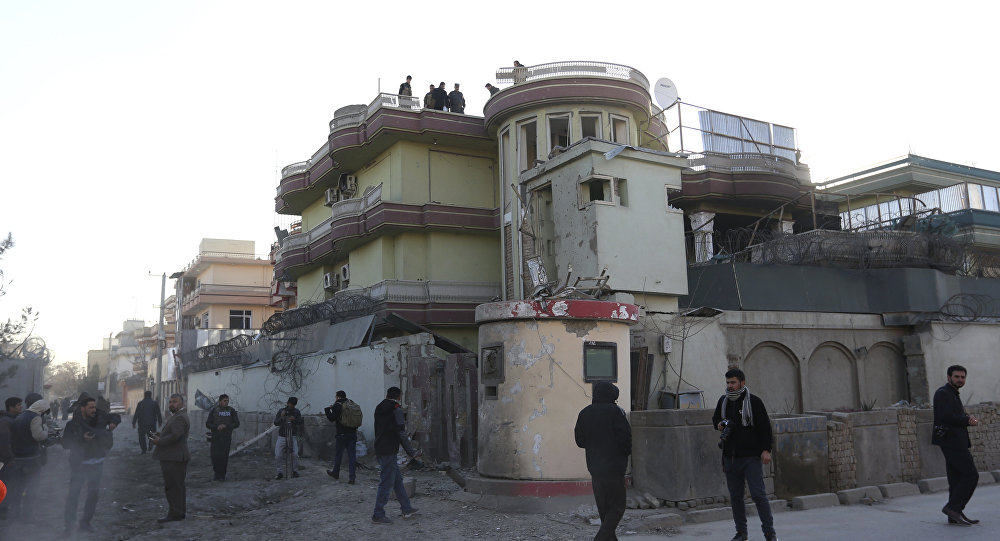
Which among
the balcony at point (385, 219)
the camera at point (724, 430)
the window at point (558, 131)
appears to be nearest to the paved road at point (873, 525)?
the camera at point (724, 430)

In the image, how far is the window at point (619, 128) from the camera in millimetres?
23078

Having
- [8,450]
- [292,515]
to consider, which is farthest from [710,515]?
[8,450]

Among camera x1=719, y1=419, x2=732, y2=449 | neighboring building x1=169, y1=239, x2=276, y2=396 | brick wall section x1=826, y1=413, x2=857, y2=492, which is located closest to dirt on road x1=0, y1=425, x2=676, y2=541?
camera x1=719, y1=419, x2=732, y2=449

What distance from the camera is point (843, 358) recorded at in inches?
722

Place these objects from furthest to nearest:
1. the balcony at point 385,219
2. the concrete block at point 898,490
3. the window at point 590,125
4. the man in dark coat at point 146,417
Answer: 1. the balcony at point 385,219
2. the window at point 590,125
3. the man in dark coat at point 146,417
4. the concrete block at point 898,490

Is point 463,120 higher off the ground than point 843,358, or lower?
higher

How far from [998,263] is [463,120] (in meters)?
17.5

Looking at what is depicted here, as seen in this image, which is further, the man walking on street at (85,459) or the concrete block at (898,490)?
the concrete block at (898,490)

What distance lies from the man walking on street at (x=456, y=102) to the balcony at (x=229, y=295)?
31634 millimetres

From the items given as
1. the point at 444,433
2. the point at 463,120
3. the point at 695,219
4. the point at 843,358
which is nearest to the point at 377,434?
the point at 444,433

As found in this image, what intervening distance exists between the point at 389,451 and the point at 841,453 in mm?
6488

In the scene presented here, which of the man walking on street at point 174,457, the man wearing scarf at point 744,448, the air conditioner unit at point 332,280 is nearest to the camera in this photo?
the man wearing scarf at point 744,448

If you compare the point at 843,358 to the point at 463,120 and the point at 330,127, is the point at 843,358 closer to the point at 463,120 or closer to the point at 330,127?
the point at 463,120

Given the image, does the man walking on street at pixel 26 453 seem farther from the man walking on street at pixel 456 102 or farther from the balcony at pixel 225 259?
the balcony at pixel 225 259
